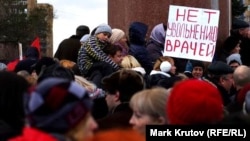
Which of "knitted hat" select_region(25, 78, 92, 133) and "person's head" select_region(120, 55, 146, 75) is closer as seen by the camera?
"knitted hat" select_region(25, 78, 92, 133)

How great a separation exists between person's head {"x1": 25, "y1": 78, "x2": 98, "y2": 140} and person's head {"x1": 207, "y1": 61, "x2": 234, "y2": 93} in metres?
4.56

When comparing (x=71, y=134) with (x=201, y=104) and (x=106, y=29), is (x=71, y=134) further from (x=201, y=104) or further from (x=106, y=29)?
(x=106, y=29)

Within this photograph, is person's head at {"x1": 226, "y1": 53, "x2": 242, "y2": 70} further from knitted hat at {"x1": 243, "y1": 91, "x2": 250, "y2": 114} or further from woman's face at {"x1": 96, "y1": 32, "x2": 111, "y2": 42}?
knitted hat at {"x1": 243, "y1": 91, "x2": 250, "y2": 114}

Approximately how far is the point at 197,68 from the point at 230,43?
0.85 m

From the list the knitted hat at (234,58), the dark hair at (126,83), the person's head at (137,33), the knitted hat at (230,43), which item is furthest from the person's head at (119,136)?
the knitted hat at (230,43)

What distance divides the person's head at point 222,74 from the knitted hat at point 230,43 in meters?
2.01

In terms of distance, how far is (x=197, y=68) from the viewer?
32.0ft

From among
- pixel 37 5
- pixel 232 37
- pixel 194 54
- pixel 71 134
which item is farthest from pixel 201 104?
pixel 37 5

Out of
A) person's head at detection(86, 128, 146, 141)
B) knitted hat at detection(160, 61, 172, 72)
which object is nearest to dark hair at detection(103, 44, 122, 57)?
knitted hat at detection(160, 61, 172, 72)

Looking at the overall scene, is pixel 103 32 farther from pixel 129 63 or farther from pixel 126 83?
pixel 126 83

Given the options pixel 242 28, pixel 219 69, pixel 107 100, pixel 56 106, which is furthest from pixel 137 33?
pixel 56 106

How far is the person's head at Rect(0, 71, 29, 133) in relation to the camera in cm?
449

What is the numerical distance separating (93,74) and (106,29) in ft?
3.13

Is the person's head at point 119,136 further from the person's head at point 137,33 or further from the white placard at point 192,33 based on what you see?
the white placard at point 192,33
